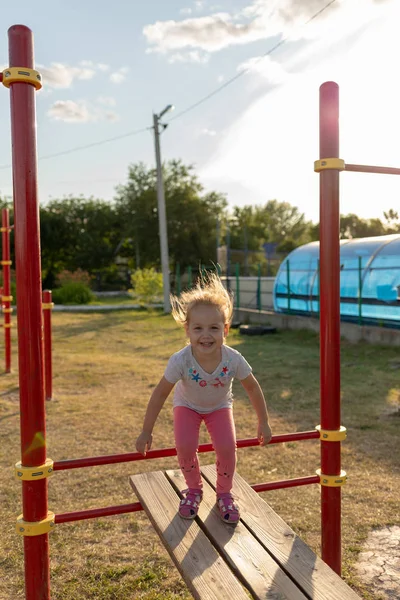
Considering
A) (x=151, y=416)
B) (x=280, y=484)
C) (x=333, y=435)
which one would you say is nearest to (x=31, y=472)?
(x=151, y=416)

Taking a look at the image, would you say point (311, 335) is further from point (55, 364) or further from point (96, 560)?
point (96, 560)

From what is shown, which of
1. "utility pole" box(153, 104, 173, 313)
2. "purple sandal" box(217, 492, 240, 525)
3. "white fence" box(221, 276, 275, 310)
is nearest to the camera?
"purple sandal" box(217, 492, 240, 525)

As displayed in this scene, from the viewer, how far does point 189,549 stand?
83.5 inches

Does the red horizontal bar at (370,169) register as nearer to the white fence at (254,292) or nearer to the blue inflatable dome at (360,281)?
the blue inflatable dome at (360,281)

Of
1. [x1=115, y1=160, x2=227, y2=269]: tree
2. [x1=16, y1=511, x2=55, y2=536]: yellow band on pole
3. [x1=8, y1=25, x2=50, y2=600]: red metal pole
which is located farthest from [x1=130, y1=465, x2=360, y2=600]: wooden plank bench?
[x1=115, y1=160, x2=227, y2=269]: tree

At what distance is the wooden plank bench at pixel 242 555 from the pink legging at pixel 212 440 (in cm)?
13

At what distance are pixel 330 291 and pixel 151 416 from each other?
39.1 inches

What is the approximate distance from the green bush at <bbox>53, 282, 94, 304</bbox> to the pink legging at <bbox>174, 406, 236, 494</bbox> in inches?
937

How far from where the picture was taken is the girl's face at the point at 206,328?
2439 millimetres

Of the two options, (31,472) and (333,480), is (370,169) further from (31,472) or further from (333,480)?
(31,472)

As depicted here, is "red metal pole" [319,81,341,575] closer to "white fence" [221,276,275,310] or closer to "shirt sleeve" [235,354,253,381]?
"shirt sleeve" [235,354,253,381]

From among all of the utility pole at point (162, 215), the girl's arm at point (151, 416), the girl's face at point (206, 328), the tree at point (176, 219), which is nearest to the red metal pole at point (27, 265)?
the girl's arm at point (151, 416)

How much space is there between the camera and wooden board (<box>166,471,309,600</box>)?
6.22 feet

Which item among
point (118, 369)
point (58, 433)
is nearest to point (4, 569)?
point (58, 433)
